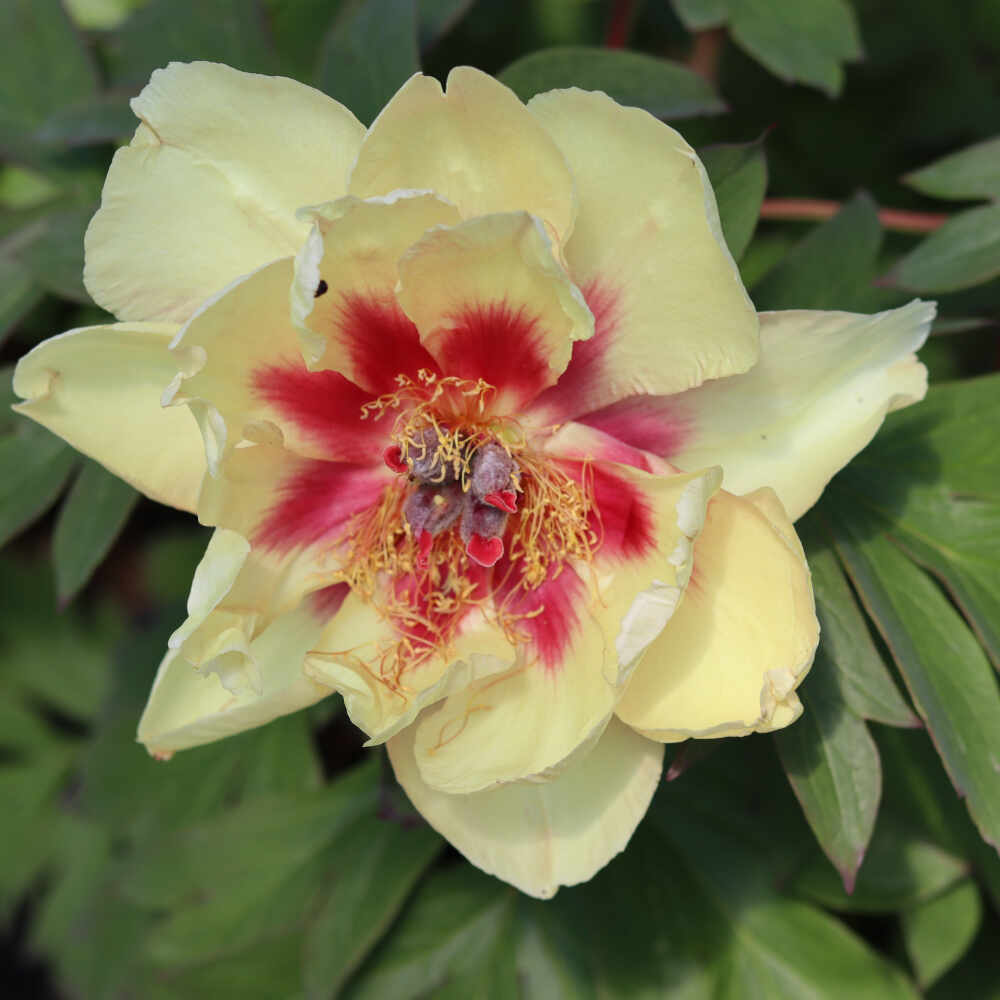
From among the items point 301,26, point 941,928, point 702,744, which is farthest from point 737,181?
point 941,928

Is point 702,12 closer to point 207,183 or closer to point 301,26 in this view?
point 301,26

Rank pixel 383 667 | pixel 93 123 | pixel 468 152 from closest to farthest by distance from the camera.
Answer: pixel 468 152 < pixel 383 667 < pixel 93 123

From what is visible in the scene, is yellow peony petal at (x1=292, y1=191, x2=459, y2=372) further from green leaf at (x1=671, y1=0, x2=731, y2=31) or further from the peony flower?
green leaf at (x1=671, y1=0, x2=731, y2=31)

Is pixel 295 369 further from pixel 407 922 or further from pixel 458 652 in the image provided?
pixel 407 922

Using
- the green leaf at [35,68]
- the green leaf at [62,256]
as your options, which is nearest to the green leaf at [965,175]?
the green leaf at [62,256]

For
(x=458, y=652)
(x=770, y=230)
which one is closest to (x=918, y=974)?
(x=458, y=652)

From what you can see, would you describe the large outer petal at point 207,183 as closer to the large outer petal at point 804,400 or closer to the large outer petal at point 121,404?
the large outer petal at point 121,404

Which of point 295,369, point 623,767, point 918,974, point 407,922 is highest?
point 295,369
